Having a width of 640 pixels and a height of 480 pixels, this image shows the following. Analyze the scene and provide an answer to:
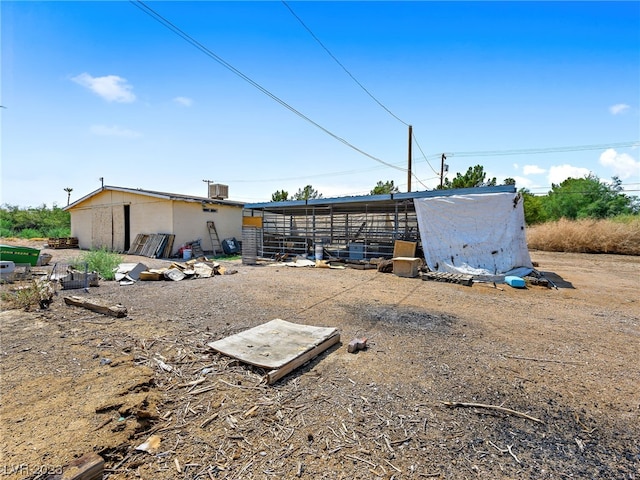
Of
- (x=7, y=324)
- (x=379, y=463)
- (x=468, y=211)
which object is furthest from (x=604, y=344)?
(x=7, y=324)

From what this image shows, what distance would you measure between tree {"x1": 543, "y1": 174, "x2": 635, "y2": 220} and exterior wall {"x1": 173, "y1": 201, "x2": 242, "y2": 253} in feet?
77.9

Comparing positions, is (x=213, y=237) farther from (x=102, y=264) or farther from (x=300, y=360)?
(x=300, y=360)

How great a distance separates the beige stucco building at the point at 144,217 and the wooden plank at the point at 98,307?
32.5 ft

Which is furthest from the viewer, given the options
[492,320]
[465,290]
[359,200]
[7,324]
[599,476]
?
[359,200]

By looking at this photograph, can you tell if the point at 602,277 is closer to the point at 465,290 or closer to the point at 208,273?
the point at 465,290

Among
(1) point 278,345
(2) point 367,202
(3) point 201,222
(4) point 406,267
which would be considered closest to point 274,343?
(1) point 278,345

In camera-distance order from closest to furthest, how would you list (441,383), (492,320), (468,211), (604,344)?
(441,383) → (604,344) → (492,320) → (468,211)

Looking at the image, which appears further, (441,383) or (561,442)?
(441,383)

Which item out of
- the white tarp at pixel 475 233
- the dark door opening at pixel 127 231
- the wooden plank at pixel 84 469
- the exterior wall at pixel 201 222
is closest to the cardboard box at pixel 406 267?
the white tarp at pixel 475 233

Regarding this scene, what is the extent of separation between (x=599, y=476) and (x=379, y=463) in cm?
138

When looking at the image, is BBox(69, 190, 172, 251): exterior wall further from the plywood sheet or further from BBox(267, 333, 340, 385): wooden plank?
BBox(267, 333, 340, 385): wooden plank

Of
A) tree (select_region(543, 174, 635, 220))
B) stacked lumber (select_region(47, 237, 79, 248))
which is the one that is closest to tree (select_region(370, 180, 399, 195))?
tree (select_region(543, 174, 635, 220))

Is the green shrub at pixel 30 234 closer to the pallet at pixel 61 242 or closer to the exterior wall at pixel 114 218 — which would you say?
the exterior wall at pixel 114 218

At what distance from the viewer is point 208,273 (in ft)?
32.0
